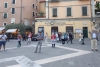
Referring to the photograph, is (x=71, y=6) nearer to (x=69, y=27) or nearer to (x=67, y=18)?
(x=67, y=18)

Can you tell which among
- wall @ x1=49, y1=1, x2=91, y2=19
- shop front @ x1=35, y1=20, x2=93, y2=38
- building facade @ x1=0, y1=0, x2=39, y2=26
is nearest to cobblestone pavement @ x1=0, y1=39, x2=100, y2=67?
shop front @ x1=35, y1=20, x2=93, y2=38

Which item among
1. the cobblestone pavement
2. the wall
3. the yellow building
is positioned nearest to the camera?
the cobblestone pavement

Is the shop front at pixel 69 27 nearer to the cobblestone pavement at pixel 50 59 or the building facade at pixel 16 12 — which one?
the building facade at pixel 16 12

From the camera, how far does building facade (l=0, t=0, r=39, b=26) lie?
40875 mm

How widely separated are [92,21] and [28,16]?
760 inches

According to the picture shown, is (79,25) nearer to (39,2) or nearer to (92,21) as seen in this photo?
(92,21)

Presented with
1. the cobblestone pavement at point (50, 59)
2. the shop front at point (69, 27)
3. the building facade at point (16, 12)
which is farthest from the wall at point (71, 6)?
the cobblestone pavement at point (50, 59)

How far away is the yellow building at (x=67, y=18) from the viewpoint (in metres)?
31.2

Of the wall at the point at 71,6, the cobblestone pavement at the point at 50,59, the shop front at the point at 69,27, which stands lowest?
the cobblestone pavement at the point at 50,59

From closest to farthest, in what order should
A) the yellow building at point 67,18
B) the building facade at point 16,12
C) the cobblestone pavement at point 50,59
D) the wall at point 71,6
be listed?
the cobblestone pavement at point 50,59, the yellow building at point 67,18, the wall at point 71,6, the building facade at point 16,12

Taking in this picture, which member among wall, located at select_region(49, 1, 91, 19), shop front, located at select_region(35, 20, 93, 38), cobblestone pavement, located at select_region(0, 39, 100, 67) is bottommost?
cobblestone pavement, located at select_region(0, 39, 100, 67)

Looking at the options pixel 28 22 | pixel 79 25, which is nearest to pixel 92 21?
pixel 79 25

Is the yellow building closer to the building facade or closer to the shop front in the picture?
the shop front

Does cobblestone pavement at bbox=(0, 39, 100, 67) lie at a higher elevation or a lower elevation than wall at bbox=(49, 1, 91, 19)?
lower
